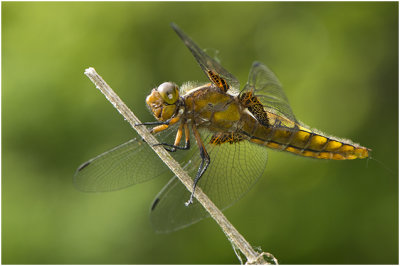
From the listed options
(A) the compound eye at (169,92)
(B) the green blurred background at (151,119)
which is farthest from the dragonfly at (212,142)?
(B) the green blurred background at (151,119)

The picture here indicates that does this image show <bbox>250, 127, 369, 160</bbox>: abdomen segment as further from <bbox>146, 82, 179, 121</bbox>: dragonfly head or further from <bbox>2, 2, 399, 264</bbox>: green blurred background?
<bbox>2, 2, 399, 264</bbox>: green blurred background

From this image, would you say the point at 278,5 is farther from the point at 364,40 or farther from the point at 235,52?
the point at 364,40

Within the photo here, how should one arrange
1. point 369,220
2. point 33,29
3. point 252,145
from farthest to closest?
point 33,29, point 369,220, point 252,145

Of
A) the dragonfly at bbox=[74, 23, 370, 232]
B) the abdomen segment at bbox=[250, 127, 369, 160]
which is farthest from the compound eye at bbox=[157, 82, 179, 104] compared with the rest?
the abdomen segment at bbox=[250, 127, 369, 160]

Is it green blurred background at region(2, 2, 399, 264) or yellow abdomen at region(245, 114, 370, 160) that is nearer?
yellow abdomen at region(245, 114, 370, 160)

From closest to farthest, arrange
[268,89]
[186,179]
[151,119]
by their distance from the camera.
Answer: [186,179], [268,89], [151,119]

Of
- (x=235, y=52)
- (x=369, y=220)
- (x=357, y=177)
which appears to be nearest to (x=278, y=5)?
(x=235, y=52)

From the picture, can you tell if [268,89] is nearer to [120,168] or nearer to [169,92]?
[169,92]

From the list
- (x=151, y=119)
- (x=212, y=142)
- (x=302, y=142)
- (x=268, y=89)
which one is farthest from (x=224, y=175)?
(x=151, y=119)
